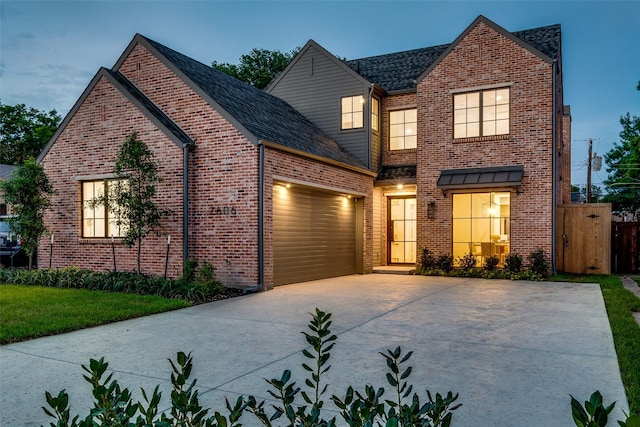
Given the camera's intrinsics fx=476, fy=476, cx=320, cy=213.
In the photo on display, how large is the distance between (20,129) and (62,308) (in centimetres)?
4235

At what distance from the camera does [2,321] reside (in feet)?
22.0

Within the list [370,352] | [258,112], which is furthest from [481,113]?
[370,352]

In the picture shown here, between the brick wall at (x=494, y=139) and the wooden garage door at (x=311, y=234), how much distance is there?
8.04 feet

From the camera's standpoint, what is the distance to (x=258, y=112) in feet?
42.4

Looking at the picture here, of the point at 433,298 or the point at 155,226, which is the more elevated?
the point at 155,226

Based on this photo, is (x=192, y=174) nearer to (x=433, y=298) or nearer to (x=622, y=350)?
(x=433, y=298)

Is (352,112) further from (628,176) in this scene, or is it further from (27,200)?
(628,176)

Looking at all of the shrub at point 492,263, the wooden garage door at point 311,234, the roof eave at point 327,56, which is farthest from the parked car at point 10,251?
the shrub at point 492,263

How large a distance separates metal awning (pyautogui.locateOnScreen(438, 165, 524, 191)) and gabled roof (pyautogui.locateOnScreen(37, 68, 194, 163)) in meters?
7.68

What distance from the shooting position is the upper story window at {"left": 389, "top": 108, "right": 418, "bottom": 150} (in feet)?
53.2

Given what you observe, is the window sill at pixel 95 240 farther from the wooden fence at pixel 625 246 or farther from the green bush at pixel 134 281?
the wooden fence at pixel 625 246

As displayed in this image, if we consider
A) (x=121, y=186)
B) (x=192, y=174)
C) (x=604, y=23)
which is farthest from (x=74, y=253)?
(x=604, y=23)

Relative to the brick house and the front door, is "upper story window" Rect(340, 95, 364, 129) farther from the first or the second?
the front door

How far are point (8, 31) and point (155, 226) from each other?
927 cm
